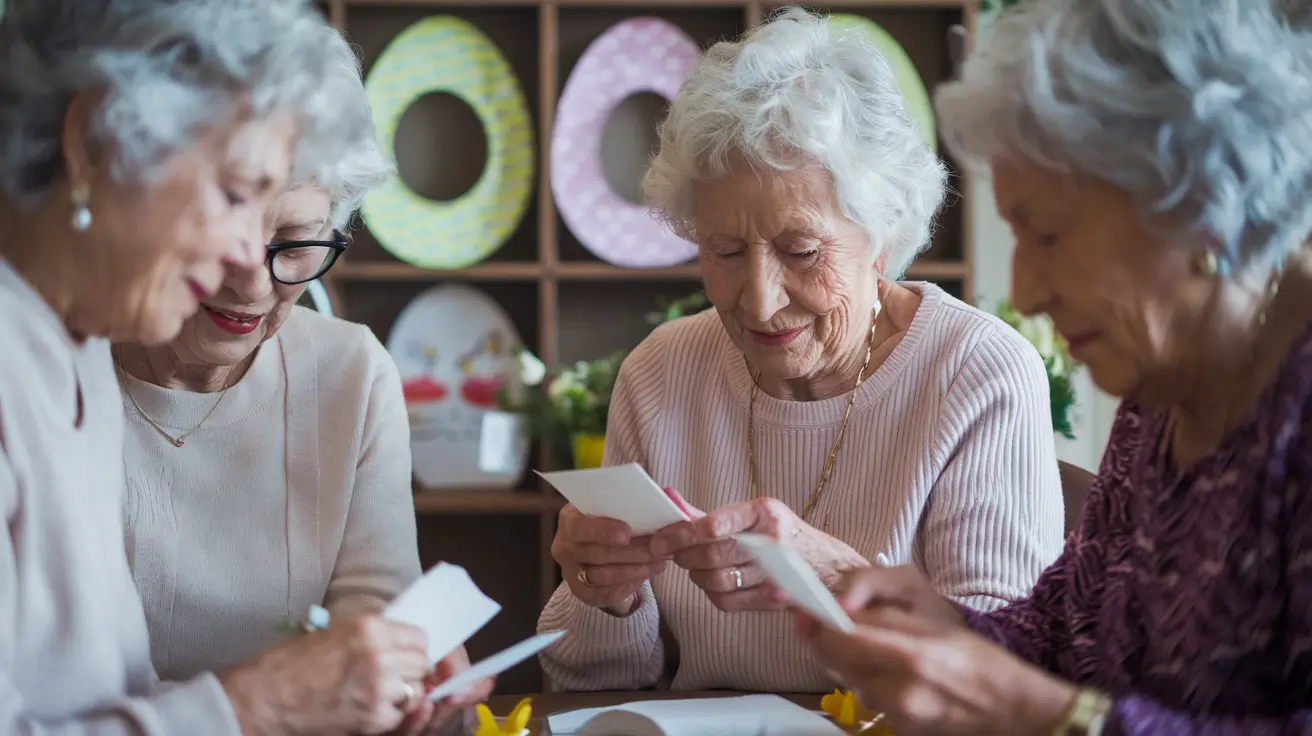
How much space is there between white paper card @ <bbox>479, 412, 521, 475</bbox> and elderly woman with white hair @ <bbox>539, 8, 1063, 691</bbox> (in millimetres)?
1265

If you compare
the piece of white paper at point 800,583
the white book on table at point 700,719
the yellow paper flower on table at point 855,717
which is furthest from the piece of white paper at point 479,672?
the yellow paper flower on table at point 855,717

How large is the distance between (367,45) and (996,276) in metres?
1.92

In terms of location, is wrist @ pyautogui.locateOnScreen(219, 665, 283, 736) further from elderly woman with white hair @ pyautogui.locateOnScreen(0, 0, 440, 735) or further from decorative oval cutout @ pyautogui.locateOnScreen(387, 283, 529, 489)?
decorative oval cutout @ pyautogui.locateOnScreen(387, 283, 529, 489)

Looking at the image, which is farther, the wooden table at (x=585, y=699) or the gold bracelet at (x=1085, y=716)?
the wooden table at (x=585, y=699)

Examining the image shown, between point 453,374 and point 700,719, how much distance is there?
2251mm

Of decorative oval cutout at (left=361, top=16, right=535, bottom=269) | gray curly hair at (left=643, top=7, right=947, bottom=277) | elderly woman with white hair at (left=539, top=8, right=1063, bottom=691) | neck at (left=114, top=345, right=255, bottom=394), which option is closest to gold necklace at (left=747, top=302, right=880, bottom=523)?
elderly woman with white hair at (left=539, top=8, right=1063, bottom=691)

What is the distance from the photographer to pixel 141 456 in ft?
5.69

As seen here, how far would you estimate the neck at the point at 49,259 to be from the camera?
1104 millimetres

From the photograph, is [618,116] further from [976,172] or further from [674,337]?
[976,172]

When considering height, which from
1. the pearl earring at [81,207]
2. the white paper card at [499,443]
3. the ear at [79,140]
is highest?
the ear at [79,140]

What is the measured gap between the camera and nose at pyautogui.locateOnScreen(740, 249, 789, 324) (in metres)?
1.76

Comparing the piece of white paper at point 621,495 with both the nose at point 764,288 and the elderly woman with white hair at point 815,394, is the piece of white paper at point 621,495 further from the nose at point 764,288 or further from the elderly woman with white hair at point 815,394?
the nose at point 764,288

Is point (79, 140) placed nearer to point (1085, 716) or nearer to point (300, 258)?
point (300, 258)

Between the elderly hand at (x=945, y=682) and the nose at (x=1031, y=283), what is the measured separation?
1.05 feet
